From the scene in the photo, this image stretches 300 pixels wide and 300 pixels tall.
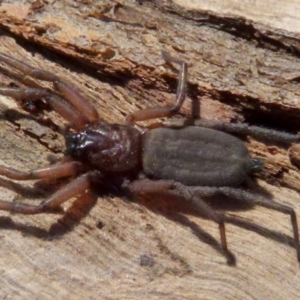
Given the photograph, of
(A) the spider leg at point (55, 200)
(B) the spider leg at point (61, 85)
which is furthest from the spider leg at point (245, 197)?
(B) the spider leg at point (61, 85)

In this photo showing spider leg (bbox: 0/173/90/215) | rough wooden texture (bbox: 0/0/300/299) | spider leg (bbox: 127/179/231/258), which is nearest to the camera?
rough wooden texture (bbox: 0/0/300/299)

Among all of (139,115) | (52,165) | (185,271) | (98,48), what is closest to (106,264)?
(185,271)

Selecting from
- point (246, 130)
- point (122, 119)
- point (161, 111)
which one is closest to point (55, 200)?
point (122, 119)

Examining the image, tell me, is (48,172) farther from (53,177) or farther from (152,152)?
(152,152)

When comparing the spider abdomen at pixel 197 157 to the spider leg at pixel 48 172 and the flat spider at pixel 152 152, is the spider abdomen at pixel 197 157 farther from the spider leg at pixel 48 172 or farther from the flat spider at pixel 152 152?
the spider leg at pixel 48 172

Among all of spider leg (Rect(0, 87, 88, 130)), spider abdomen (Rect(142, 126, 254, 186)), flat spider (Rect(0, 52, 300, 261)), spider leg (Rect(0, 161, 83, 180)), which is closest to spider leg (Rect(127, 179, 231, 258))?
flat spider (Rect(0, 52, 300, 261))

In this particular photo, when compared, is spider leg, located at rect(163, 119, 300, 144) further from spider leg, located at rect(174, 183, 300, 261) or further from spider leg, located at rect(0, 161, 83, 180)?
spider leg, located at rect(0, 161, 83, 180)
